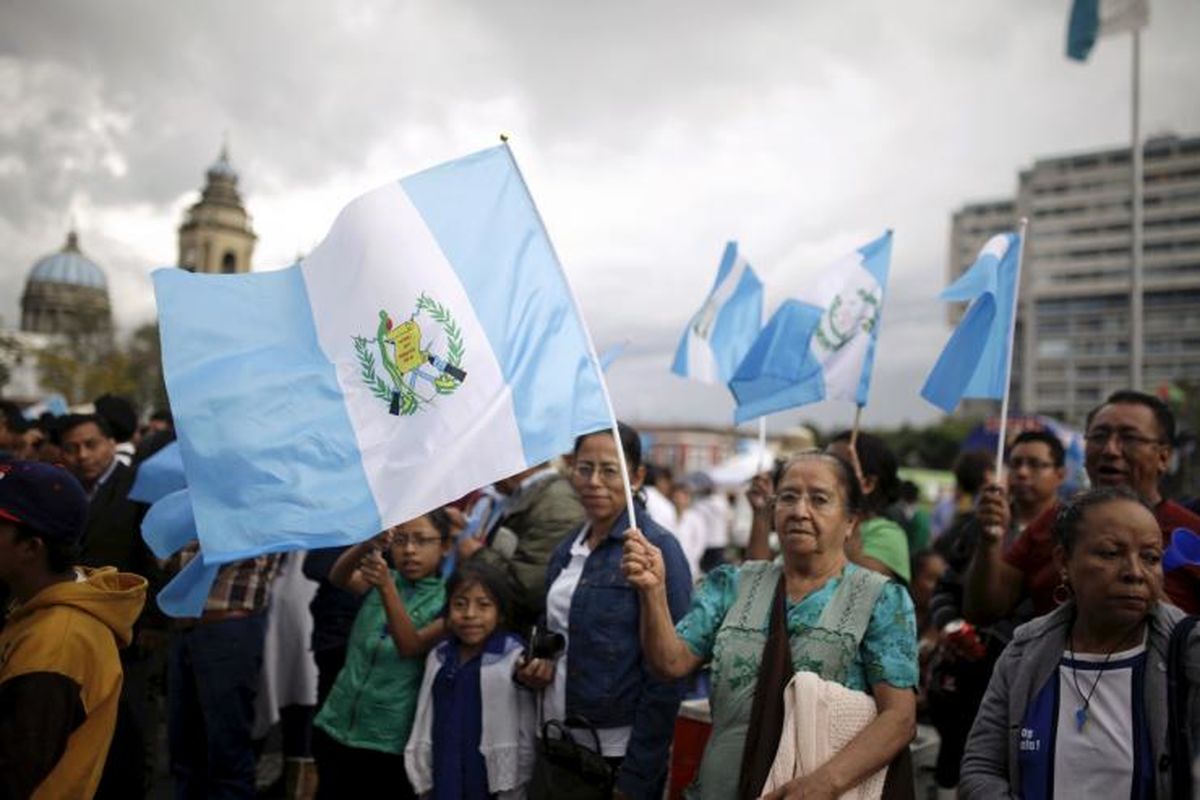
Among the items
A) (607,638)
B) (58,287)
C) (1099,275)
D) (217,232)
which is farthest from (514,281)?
(1099,275)

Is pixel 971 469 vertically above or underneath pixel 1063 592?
above

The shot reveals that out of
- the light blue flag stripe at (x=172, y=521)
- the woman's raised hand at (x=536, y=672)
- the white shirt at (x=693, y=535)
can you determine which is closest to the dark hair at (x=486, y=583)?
the woman's raised hand at (x=536, y=672)

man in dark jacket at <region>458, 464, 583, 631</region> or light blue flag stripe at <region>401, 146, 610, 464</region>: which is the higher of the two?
light blue flag stripe at <region>401, 146, 610, 464</region>

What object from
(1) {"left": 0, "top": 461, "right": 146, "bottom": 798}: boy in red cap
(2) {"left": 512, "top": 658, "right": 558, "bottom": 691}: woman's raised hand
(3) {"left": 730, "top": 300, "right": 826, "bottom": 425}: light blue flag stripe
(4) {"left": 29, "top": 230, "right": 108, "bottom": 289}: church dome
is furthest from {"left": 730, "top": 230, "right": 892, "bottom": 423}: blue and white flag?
(4) {"left": 29, "top": 230, "right": 108, "bottom": 289}: church dome

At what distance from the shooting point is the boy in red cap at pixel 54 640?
2.28 meters

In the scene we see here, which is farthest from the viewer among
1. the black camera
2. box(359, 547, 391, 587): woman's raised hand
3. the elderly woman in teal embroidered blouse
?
box(359, 547, 391, 587): woman's raised hand

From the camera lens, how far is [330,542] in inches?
110

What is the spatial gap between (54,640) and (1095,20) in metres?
14.5

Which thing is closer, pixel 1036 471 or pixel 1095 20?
pixel 1036 471

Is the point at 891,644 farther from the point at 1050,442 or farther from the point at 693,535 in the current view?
the point at 693,535

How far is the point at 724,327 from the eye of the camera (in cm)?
628

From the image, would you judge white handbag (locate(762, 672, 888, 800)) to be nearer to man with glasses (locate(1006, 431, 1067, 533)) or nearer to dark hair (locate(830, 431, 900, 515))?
dark hair (locate(830, 431, 900, 515))

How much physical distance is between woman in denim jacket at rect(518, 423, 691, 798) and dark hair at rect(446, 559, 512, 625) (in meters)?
0.27

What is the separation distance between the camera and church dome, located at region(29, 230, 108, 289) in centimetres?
7094
